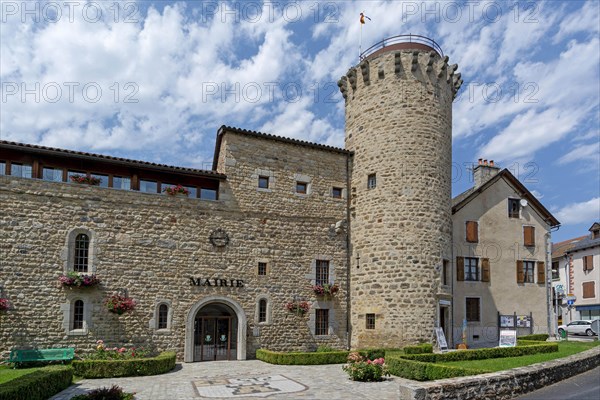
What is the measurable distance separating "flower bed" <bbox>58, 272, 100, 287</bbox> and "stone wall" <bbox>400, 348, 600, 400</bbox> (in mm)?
11885

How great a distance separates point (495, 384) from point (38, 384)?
1060 cm

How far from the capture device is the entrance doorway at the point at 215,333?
20188 millimetres

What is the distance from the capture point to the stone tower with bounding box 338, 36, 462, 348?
21281mm

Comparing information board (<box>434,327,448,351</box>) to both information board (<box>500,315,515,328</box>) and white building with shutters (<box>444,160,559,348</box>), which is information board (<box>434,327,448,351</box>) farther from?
information board (<box>500,315,515,328</box>)

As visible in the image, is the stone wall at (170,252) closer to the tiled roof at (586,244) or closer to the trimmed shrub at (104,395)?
the trimmed shrub at (104,395)

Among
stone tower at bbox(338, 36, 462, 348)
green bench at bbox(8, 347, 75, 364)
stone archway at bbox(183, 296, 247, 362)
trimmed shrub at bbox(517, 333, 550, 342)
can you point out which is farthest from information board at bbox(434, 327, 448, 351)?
green bench at bbox(8, 347, 75, 364)

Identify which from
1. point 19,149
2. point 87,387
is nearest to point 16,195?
point 19,149

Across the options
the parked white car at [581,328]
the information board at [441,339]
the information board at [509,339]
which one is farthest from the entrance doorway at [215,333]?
the parked white car at [581,328]

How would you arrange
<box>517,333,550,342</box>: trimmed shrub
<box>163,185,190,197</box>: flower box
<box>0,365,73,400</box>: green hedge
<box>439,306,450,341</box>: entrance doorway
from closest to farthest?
<box>0,365,73,400</box>: green hedge < <box>163,185,190,197</box>: flower box < <box>439,306,450,341</box>: entrance doorway < <box>517,333,550,342</box>: trimmed shrub

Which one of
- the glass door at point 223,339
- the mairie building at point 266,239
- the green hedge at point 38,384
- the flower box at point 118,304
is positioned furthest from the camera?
the glass door at point 223,339

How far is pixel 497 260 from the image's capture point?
2627cm

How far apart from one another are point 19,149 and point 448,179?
58.8 ft

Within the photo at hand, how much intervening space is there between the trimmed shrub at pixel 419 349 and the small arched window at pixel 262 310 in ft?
19.5

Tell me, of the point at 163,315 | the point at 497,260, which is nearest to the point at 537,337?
the point at 497,260
